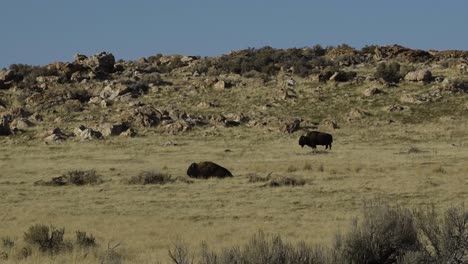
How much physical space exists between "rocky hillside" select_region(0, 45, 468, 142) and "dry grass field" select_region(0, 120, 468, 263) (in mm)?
4595

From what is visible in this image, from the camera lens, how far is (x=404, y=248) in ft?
30.4

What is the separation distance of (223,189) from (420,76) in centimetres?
3847

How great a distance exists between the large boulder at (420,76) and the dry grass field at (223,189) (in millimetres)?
13823

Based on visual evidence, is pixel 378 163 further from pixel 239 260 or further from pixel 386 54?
pixel 386 54

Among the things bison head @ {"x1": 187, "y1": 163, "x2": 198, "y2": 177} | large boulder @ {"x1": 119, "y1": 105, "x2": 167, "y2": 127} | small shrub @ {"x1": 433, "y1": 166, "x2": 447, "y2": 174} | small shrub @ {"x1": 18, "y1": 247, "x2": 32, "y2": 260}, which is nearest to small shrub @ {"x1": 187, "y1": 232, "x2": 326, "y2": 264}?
small shrub @ {"x1": 18, "y1": 247, "x2": 32, "y2": 260}

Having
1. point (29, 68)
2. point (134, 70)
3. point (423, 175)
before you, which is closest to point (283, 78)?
point (134, 70)

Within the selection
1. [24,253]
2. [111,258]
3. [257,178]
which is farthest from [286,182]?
[111,258]

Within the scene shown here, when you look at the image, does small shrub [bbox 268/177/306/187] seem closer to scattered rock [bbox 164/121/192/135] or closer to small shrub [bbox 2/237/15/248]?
small shrub [bbox 2/237/15/248]

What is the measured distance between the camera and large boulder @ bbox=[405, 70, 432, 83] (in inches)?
2201

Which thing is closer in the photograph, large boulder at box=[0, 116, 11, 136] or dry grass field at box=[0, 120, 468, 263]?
dry grass field at box=[0, 120, 468, 263]

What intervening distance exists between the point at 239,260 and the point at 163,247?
526cm

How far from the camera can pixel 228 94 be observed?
56969 mm

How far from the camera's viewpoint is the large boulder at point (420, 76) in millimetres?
55906

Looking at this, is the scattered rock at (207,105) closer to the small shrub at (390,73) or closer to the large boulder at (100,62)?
the small shrub at (390,73)
